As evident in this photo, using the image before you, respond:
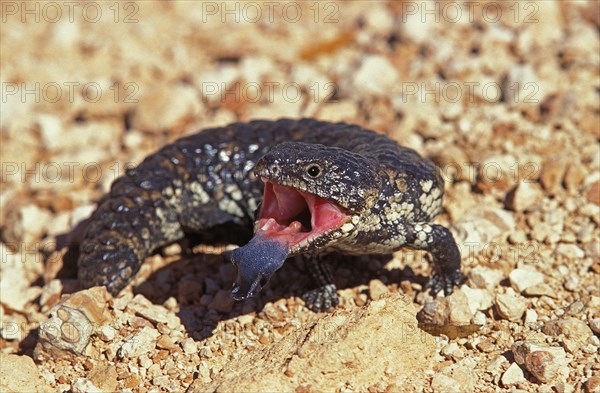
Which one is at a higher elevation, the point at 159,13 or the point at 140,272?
the point at 159,13

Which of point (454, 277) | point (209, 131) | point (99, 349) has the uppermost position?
point (209, 131)

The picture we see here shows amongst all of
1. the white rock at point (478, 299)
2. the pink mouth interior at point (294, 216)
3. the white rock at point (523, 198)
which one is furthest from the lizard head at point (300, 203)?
the white rock at point (523, 198)

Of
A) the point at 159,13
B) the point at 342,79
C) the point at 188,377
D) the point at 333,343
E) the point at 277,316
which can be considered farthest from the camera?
the point at 159,13

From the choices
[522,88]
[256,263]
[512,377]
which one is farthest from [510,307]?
[522,88]

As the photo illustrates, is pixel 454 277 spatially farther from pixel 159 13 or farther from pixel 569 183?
pixel 159 13

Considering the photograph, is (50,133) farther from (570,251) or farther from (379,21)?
(570,251)

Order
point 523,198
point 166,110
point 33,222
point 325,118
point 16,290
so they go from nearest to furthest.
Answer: point 16,290
point 523,198
point 33,222
point 325,118
point 166,110

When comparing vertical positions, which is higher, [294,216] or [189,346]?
[294,216]

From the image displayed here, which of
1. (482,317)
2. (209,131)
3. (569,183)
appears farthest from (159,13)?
(482,317)
